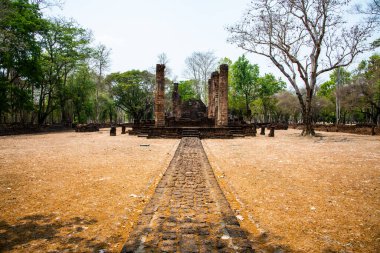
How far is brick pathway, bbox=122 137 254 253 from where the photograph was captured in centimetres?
271

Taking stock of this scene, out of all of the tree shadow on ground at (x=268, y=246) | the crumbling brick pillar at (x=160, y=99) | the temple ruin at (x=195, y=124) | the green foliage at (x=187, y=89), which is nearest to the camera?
the tree shadow on ground at (x=268, y=246)

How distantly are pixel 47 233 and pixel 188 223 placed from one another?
1971 mm

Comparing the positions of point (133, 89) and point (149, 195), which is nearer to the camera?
point (149, 195)

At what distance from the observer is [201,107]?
119 ft

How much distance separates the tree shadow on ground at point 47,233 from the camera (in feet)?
9.07

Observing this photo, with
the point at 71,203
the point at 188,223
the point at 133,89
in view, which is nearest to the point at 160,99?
the point at 71,203

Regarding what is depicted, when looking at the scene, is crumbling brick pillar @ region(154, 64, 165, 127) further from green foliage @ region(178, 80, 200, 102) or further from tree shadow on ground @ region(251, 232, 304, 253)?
green foliage @ region(178, 80, 200, 102)

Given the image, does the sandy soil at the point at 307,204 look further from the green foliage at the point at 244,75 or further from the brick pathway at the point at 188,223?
the green foliage at the point at 244,75

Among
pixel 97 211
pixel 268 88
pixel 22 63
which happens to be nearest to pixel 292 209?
pixel 97 211

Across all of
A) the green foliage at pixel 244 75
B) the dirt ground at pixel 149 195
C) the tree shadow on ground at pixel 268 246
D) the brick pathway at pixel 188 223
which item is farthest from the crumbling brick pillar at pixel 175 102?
the tree shadow on ground at pixel 268 246

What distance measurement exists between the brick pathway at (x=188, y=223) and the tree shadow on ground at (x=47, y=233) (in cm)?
64

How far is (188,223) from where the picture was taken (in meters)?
3.32

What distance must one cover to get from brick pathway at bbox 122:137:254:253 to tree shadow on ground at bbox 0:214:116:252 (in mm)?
643

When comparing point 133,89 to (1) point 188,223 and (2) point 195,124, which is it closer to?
(2) point 195,124
